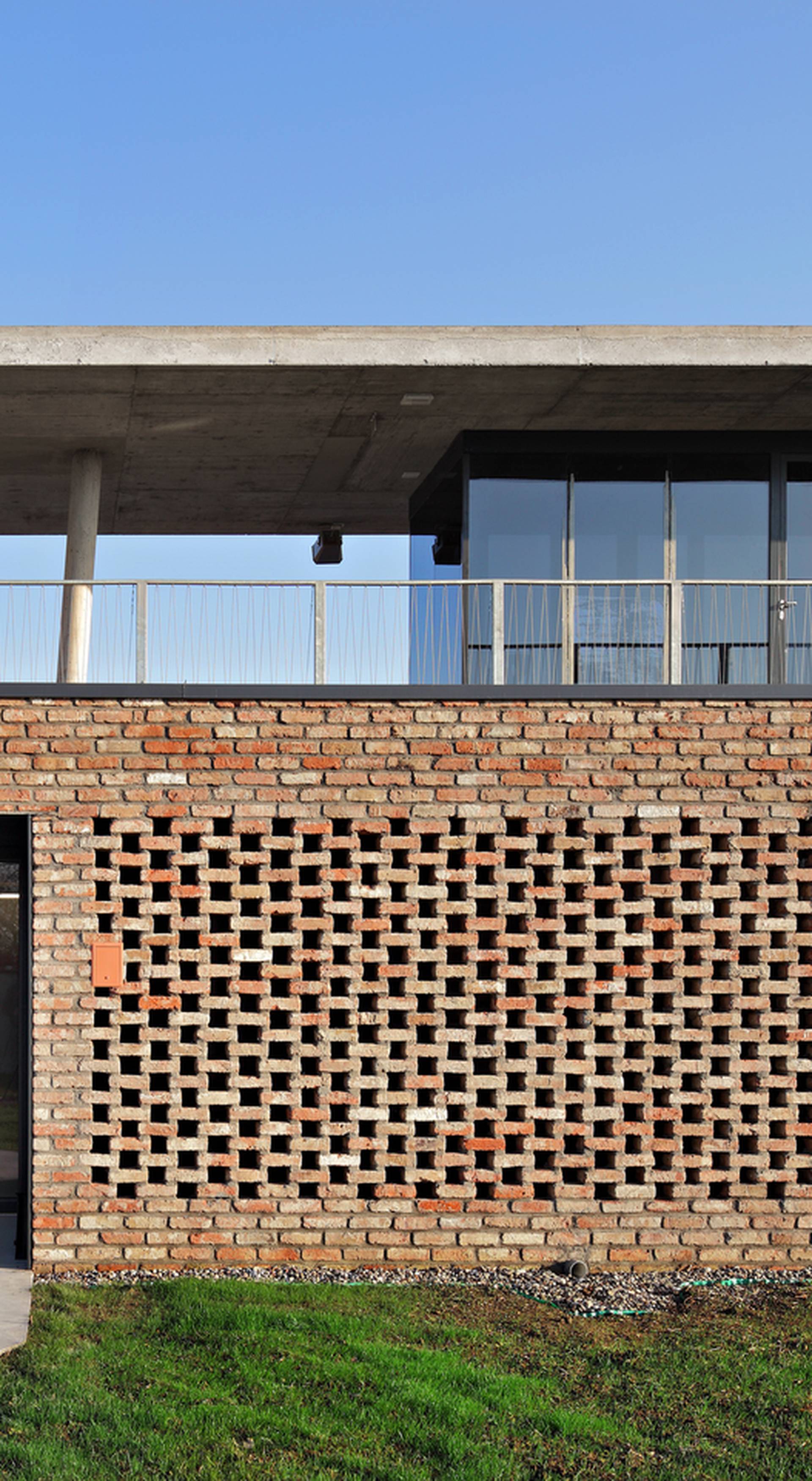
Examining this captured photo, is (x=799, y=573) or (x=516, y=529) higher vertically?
(x=516, y=529)

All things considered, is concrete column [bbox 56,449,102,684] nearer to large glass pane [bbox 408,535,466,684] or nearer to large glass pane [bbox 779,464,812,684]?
large glass pane [bbox 408,535,466,684]

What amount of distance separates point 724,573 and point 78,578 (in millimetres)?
6162

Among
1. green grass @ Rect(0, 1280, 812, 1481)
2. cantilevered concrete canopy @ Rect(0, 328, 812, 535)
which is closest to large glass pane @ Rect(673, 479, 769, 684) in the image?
cantilevered concrete canopy @ Rect(0, 328, 812, 535)

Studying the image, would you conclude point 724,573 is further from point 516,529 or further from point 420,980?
point 420,980

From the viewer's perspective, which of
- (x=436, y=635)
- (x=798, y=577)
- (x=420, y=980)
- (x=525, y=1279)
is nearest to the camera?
(x=525, y=1279)

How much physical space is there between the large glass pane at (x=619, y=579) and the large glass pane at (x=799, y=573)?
1.25 m

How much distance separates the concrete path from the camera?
8.27 m

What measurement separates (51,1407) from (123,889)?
3.90 m

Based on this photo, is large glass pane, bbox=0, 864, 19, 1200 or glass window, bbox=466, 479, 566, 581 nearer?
large glass pane, bbox=0, 864, 19, 1200

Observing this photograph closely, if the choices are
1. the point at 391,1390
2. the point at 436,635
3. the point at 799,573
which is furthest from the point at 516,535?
the point at 391,1390

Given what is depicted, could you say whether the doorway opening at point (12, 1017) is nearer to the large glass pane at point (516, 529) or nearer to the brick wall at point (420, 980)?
the brick wall at point (420, 980)

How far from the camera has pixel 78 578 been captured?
43.4 ft

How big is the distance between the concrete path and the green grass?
0.10m

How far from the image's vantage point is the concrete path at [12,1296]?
8.27m
